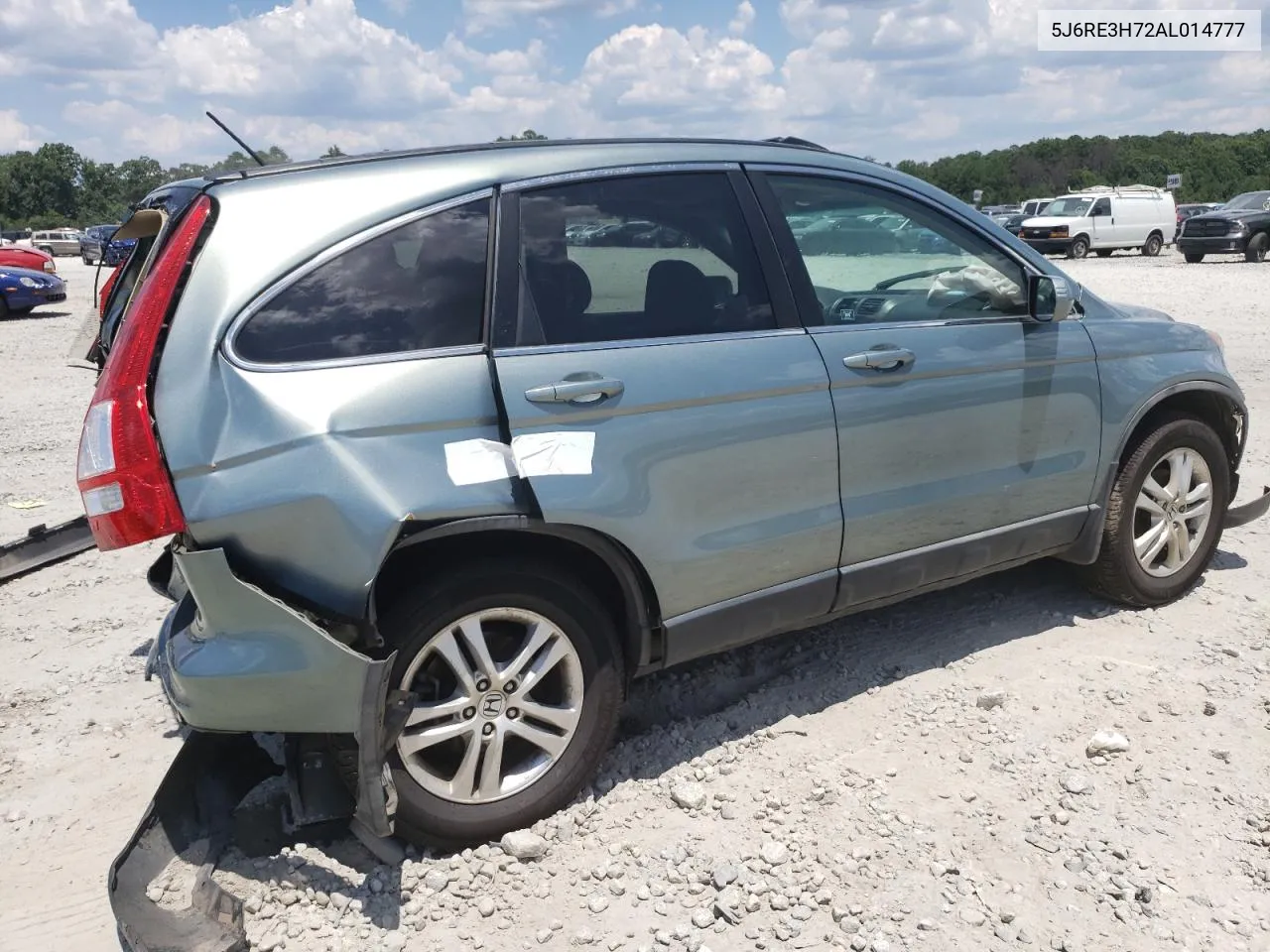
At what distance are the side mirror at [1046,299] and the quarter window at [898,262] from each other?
3cm

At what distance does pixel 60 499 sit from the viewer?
657cm

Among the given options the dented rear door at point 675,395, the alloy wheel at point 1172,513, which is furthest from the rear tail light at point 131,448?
the alloy wheel at point 1172,513

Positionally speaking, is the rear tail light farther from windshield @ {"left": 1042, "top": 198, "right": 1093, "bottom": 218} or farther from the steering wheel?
windshield @ {"left": 1042, "top": 198, "right": 1093, "bottom": 218}

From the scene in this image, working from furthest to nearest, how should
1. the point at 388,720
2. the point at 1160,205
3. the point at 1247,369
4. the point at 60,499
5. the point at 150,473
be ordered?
1. the point at 1160,205
2. the point at 1247,369
3. the point at 60,499
4. the point at 388,720
5. the point at 150,473

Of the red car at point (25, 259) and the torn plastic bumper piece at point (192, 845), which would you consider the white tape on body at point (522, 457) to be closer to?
the torn plastic bumper piece at point (192, 845)

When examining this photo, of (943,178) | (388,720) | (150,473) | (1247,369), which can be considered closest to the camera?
(150,473)

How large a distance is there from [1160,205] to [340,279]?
3600 cm

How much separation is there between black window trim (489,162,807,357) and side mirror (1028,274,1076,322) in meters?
1.05

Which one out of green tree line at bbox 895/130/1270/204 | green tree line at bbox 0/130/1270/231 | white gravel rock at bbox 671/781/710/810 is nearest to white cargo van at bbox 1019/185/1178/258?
green tree line at bbox 0/130/1270/231

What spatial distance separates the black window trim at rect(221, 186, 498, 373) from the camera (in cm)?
261

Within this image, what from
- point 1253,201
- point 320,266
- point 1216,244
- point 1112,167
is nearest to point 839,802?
point 320,266

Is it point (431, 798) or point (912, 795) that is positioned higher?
point (431, 798)

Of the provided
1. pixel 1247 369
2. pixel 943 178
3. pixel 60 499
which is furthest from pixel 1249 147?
pixel 60 499

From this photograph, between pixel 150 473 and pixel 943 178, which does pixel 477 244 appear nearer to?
pixel 150 473
